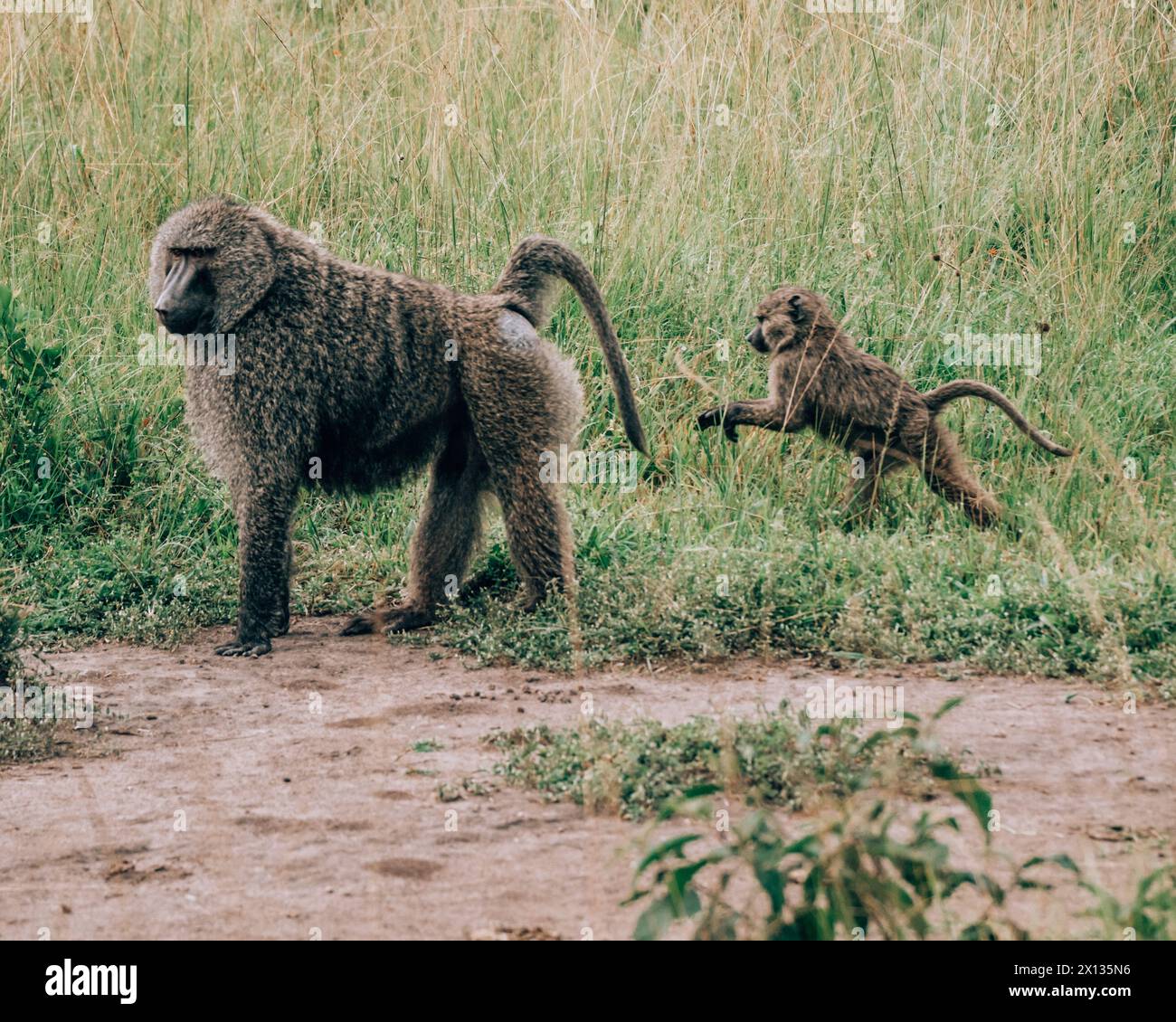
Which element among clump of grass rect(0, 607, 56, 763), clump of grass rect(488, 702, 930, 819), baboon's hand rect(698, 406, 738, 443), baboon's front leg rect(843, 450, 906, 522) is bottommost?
clump of grass rect(0, 607, 56, 763)

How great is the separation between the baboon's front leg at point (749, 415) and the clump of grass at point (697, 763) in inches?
78.6

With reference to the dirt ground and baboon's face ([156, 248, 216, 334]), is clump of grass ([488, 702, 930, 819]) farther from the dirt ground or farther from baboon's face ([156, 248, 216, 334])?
baboon's face ([156, 248, 216, 334])

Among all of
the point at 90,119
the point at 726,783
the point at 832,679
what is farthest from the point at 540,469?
the point at 90,119

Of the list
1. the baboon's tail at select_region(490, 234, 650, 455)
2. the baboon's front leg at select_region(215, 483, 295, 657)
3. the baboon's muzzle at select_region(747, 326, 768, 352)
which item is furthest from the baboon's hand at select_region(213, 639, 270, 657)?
the baboon's muzzle at select_region(747, 326, 768, 352)

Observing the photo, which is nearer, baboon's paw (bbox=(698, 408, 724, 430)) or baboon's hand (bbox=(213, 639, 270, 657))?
baboon's hand (bbox=(213, 639, 270, 657))

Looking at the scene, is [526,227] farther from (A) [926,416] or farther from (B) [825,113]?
(A) [926,416]

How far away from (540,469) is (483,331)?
1.70 ft

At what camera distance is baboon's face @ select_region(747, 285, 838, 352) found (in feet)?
18.3

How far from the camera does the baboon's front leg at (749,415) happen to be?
5520mm

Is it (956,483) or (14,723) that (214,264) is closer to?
(14,723)

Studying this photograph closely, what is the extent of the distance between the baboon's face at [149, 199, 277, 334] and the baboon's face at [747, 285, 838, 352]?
72.7 inches

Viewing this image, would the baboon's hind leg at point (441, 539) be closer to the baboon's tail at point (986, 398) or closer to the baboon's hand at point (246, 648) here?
the baboon's hand at point (246, 648)

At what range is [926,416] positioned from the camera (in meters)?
5.42

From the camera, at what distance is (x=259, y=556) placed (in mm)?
5004
